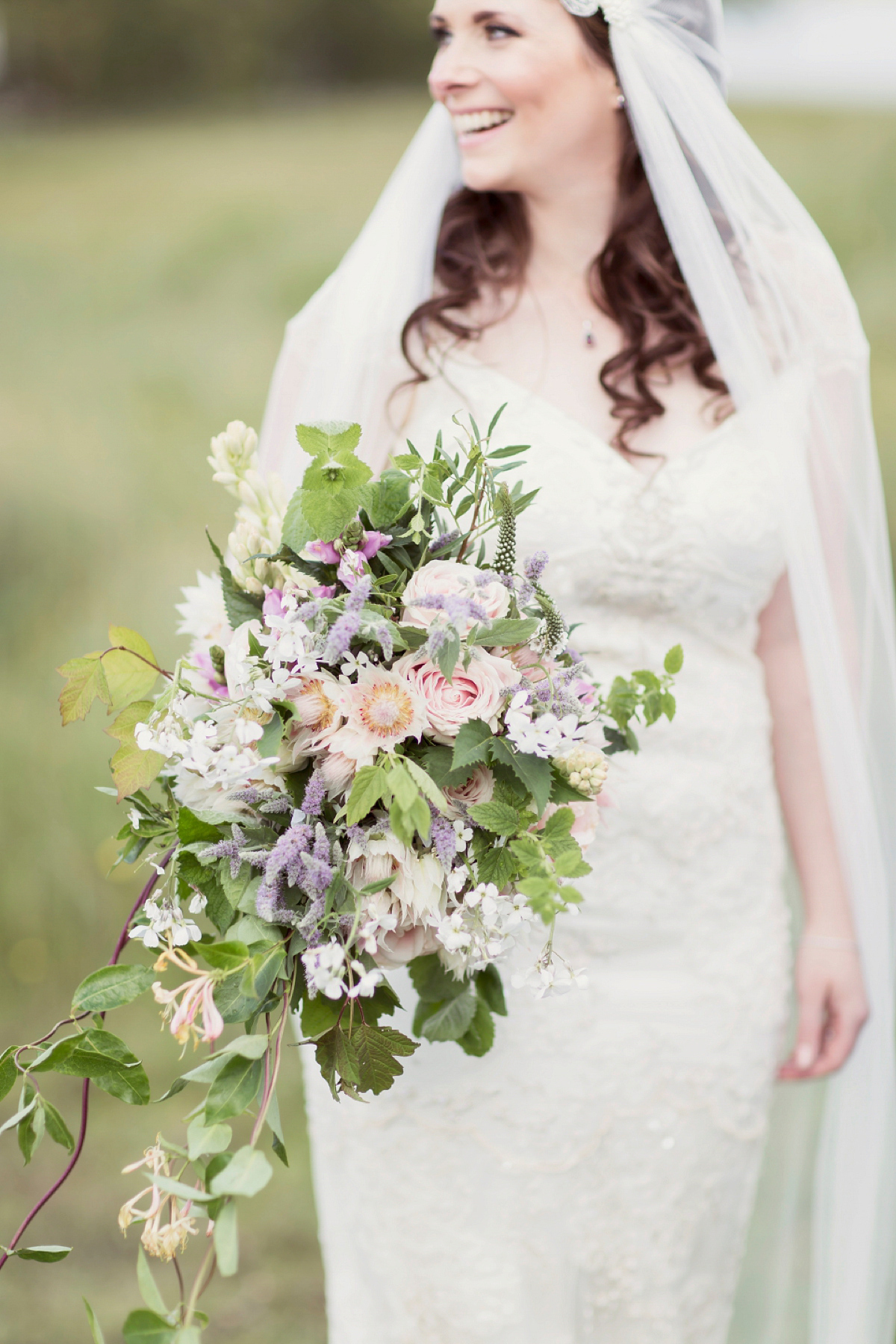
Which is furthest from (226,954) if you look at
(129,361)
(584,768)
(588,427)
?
(129,361)

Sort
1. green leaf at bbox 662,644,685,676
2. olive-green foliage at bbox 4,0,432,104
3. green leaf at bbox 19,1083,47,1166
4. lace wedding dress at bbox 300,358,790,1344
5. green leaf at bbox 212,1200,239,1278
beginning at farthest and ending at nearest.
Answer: olive-green foliage at bbox 4,0,432,104 < lace wedding dress at bbox 300,358,790,1344 < green leaf at bbox 662,644,685,676 < green leaf at bbox 19,1083,47,1166 < green leaf at bbox 212,1200,239,1278

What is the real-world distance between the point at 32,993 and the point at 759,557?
2313 mm

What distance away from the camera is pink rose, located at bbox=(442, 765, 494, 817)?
2.93 ft

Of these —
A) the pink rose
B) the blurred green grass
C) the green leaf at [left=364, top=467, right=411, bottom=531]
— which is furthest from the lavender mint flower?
the blurred green grass

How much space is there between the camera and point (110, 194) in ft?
10.7

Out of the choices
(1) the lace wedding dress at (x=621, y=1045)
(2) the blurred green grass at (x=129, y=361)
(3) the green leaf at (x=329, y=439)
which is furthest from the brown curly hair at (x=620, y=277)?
(2) the blurred green grass at (x=129, y=361)

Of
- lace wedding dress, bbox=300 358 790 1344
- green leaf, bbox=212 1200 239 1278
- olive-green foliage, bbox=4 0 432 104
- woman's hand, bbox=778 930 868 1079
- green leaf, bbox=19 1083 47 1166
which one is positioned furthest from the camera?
olive-green foliage, bbox=4 0 432 104

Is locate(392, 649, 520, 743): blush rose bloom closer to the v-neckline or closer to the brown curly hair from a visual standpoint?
the v-neckline

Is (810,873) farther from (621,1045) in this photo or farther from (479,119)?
(479,119)

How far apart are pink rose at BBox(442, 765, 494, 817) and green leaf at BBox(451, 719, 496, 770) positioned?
4 cm

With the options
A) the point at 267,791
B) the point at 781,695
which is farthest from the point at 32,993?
the point at 267,791

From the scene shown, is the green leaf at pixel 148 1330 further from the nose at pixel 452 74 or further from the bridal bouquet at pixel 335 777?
the nose at pixel 452 74

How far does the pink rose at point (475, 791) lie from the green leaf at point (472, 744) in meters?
0.04

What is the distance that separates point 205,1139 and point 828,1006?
1016 mm
